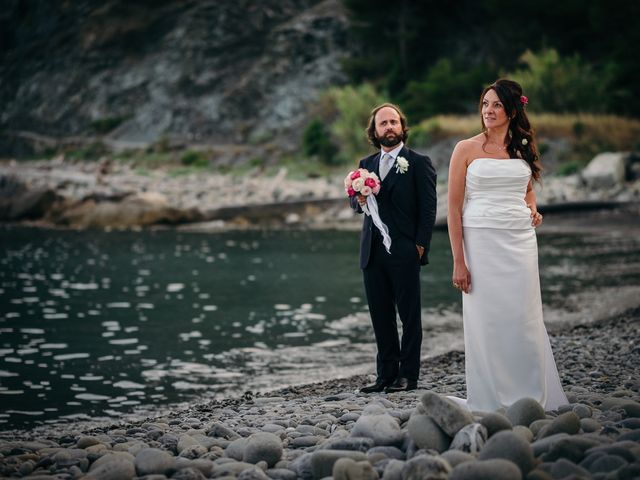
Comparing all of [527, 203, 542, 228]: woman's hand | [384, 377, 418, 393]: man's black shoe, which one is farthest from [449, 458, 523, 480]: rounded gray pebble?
[384, 377, 418, 393]: man's black shoe

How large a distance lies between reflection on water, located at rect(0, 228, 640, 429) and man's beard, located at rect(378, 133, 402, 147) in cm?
362

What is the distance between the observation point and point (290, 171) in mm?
41781

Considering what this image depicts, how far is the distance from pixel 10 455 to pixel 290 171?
120ft

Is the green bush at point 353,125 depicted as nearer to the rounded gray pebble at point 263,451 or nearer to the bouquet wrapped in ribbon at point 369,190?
the bouquet wrapped in ribbon at point 369,190

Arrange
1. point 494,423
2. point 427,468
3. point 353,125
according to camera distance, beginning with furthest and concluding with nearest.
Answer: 1. point 353,125
2. point 494,423
3. point 427,468

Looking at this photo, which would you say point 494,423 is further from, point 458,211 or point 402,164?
point 402,164

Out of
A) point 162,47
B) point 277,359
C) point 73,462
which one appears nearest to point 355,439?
point 73,462

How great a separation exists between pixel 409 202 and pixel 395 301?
0.92 meters

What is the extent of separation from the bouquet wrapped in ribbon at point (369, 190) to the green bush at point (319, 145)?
3529 centimetres

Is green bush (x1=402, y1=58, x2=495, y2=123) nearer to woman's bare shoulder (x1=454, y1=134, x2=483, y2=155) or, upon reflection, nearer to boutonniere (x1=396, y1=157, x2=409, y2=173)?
boutonniere (x1=396, y1=157, x2=409, y2=173)

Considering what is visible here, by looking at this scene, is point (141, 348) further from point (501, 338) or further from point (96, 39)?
point (96, 39)

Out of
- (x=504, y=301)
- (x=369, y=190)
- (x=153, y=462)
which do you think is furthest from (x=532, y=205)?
(x=153, y=462)

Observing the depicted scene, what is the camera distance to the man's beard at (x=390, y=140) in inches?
284

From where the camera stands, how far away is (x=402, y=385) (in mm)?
7348
